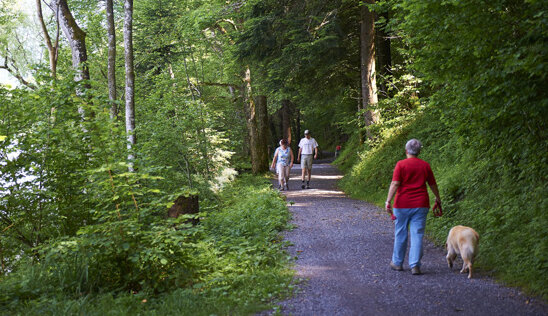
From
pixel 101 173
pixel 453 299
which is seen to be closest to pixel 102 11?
pixel 101 173

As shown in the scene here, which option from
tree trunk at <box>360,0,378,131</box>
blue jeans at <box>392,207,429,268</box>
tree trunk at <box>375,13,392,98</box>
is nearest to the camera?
blue jeans at <box>392,207,429,268</box>

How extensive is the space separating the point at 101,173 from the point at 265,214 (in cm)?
500

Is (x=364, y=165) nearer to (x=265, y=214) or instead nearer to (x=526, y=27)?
(x=265, y=214)

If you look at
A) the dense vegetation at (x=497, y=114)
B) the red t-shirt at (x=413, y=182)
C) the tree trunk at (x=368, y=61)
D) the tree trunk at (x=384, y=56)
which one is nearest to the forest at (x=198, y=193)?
the dense vegetation at (x=497, y=114)

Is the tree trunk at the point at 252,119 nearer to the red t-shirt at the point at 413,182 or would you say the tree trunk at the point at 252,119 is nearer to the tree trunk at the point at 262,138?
the tree trunk at the point at 262,138

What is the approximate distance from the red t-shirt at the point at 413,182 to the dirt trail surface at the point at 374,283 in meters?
1.04

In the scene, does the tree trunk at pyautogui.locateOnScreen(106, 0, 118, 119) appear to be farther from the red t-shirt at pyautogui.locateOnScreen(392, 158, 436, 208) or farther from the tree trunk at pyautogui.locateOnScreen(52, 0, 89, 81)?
the red t-shirt at pyautogui.locateOnScreen(392, 158, 436, 208)

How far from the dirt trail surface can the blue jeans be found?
0.24 metres

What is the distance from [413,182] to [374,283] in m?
1.59

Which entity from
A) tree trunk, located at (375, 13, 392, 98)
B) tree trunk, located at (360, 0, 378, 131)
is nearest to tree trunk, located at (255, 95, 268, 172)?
tree trunk, located at (360, 0, 378, 131)

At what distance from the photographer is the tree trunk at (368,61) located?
53.7 feet

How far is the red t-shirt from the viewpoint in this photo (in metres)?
6.12

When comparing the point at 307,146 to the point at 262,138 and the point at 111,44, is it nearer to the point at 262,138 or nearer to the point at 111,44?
the point at 262,138

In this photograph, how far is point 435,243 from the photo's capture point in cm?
779
